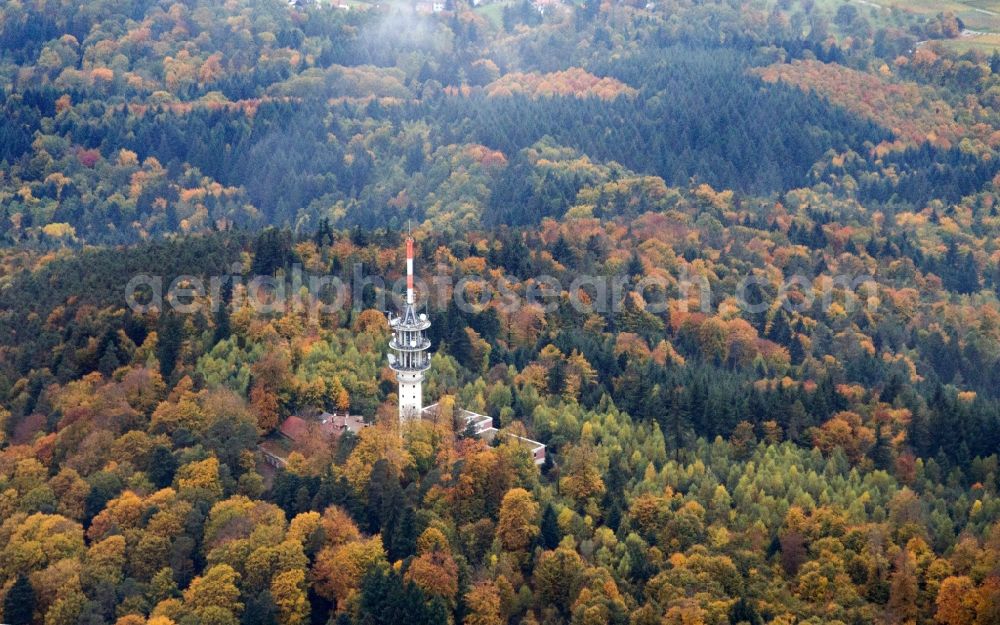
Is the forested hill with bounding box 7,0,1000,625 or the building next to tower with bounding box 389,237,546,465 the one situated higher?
the building next to tower with bounding box 389,237,546,465

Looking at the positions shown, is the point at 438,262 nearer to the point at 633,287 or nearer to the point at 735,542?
the point at 633,287

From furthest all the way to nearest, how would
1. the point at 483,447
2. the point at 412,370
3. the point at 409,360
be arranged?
1. the point at 409,360
2. the point at 412,370
3. the point at 483,447

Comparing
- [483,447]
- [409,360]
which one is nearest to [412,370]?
[409,360]

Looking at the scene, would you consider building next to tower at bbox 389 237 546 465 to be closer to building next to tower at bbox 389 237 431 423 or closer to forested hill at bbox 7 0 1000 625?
building next to tower at bbox 389 237 431 423

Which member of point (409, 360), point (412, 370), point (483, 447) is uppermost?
point (409, 360)

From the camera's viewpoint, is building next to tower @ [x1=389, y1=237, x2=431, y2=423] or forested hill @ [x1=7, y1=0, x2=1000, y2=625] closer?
forested hill @ [x1=7, y1=0, x2=1000, y2=625]

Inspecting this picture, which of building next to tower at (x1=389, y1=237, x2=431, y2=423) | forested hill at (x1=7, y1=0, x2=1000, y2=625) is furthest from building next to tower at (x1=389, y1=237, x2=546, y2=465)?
forested hill at (x1=7, y1=0, x2=1000, y2=625)

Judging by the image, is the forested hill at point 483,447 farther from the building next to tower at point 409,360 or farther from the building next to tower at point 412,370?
the building next to tower at point 409,360

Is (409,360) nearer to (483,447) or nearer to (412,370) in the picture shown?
(412,370)
